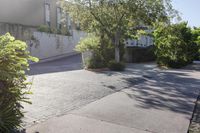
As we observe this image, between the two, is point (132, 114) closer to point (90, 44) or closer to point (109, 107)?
point (109, 107)

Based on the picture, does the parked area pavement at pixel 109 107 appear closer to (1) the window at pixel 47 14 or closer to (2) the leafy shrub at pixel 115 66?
(2) the leafy shrub at pixel 115 66

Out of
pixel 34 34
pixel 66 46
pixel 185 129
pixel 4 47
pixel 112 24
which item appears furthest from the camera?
pixel 66 46

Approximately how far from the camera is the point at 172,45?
17234mm

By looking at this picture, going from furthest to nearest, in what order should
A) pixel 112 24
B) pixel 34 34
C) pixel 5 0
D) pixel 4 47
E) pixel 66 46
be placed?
pixel 66 46 → pixel 5 0 → pixel 34 34 → pixel 112 24 → pixel 4 47

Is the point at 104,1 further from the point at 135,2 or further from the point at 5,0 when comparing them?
the point at 5,0

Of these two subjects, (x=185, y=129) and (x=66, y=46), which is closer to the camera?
(x=185, y=129)

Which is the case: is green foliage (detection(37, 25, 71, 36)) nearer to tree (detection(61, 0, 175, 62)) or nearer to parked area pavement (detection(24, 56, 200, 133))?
tree (detection(61, 0, 175, 62))

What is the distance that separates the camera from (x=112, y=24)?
14648 millimetres

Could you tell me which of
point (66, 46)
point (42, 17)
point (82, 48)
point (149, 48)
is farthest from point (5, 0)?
point (149, 48)

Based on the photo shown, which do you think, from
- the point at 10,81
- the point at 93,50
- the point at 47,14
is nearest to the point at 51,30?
the point at 47,14

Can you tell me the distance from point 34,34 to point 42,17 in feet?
19.5

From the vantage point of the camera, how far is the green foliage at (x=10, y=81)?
431 centimetres

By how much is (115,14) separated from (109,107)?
8.75 metres

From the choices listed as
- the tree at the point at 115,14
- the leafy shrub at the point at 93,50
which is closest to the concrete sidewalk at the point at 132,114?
the leafy shrub at the point at 93,50
